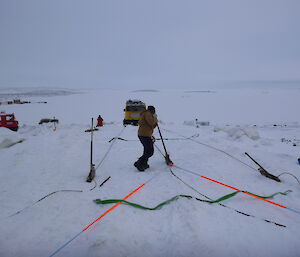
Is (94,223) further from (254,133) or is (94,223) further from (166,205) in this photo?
(254,133)

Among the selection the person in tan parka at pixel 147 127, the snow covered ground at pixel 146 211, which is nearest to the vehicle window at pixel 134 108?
the snow covered ground at pixel 146 211

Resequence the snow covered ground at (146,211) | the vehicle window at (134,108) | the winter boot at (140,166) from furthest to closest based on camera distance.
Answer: the vehicle window at (134,108), the winter boot at (140,166), the snow covered ground at (146,211)

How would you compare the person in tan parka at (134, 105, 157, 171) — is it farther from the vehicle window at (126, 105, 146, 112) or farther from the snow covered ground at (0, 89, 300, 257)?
the vehicle window at (126, 105, 146, 112)

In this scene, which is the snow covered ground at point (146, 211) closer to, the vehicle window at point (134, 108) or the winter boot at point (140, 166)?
the winter boot at point (140, 166)

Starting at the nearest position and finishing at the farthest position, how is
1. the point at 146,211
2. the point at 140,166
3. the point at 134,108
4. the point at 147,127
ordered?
the point at 146,211 → the point at 147,127 → the point at 140,166 → the point at 134,108

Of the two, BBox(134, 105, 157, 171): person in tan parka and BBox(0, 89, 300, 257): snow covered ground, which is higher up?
BBox(134, 105, 157, 171): person in tan parka

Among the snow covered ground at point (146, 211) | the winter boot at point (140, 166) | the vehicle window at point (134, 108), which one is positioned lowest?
the snow covered ground at point (146, 211)

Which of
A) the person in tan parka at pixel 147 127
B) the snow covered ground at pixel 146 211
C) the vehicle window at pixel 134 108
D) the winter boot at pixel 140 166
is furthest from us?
the vehicle window at pixel 134 108

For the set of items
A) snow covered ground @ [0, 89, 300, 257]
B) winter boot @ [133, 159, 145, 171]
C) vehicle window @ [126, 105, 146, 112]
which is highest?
vehicle window @ [126, 105, 146, 112]

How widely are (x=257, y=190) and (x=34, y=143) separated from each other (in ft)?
27.9

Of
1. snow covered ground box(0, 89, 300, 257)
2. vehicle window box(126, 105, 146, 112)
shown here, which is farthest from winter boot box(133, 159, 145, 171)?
vehicle window box(126, 105, 146, 112)

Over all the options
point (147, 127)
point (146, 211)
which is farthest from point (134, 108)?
point (146, 211)

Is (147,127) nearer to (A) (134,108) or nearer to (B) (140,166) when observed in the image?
(B) (140,166)

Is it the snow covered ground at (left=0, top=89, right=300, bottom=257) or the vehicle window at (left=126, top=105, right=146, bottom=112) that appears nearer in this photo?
the snow covered ground at (left=0, top=89, right=300, bottom=257)
